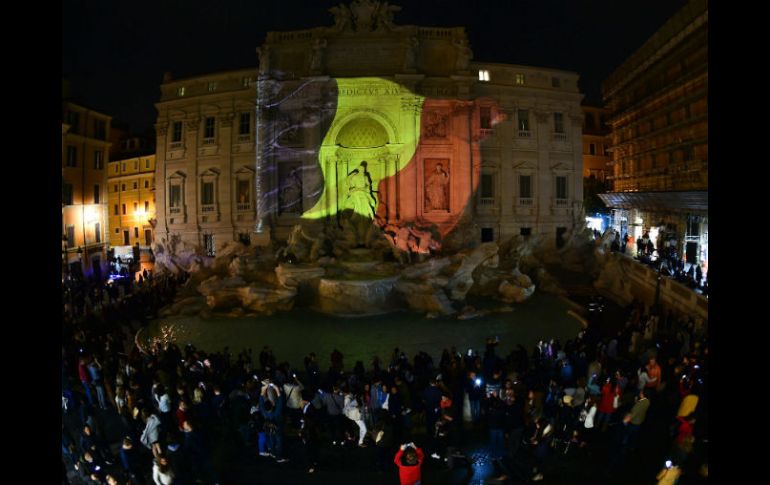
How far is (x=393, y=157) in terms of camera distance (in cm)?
2639

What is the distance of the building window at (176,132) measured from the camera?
98.6 feet

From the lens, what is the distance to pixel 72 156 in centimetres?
2797

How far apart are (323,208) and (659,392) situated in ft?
65.0

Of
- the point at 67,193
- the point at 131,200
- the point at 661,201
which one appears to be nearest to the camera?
the point at 661,201

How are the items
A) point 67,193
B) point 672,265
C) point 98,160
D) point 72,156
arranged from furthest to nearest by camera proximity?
point 98,160 < point 72,156 < point 67,193 < point 672,265

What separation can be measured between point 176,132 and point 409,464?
29.1 meters

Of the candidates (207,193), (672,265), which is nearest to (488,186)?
(672,265)

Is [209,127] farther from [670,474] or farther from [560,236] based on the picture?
[670,474]

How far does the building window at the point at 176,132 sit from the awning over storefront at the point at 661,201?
1098 inches

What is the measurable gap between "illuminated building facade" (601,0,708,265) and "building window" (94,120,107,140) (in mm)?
32729

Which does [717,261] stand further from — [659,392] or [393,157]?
[393,157]

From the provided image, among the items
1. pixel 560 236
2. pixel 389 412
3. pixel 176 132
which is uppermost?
pixel 176 132

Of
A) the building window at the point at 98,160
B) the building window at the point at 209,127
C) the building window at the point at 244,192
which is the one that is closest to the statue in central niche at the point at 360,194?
the building window at the point at 244,192

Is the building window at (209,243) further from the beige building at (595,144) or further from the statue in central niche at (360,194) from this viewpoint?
the beige building at (595,144)
